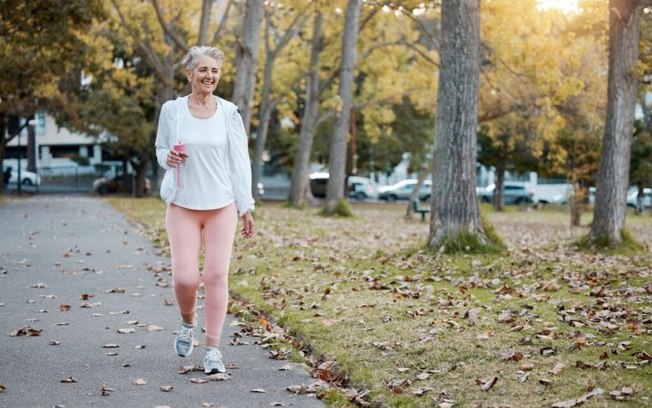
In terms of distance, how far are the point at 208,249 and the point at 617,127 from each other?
13390mm

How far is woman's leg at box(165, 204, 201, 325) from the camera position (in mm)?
7613

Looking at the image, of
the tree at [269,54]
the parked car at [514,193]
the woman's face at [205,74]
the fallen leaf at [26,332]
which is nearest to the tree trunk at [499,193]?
the parked car at [514,193]

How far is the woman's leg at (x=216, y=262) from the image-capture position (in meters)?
7.64

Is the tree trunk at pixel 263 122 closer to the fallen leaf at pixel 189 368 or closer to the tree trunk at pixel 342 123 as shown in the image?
the tree trunk at pixel 342 123

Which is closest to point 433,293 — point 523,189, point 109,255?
point 109,255

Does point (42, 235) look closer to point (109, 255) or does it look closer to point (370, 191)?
point (109, 255)

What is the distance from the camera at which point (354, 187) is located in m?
75.9

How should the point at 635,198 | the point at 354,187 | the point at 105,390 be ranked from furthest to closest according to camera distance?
1. the point at 354,187
2. the point at 635,198
3. the point at 105,390

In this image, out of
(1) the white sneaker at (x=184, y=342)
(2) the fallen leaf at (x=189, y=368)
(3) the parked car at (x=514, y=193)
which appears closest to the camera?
(2) the fallen leaf at (x=189, y=368)

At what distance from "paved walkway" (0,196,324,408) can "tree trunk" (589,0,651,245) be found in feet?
27.5

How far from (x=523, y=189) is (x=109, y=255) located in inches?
2274

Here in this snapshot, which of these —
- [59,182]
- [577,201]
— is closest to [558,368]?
[577,201]

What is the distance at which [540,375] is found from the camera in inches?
277

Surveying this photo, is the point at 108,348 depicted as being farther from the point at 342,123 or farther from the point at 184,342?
the point at 342,123
